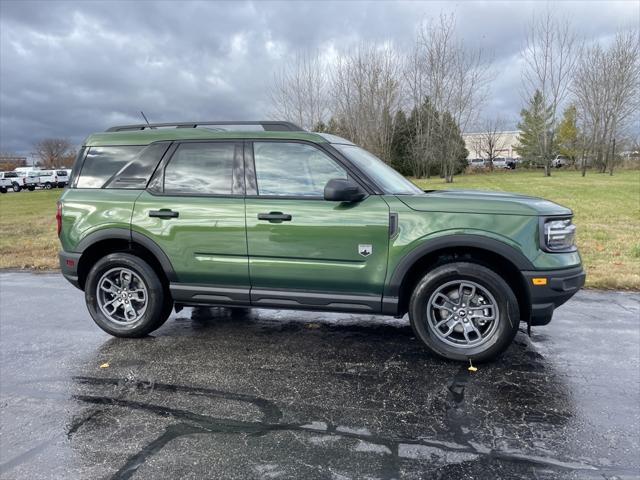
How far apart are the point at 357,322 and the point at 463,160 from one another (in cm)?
4542

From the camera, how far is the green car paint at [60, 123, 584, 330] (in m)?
3.72

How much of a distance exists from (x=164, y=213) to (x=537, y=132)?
46.7 meters

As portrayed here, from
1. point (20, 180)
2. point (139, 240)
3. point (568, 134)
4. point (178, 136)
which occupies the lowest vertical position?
point (139, 240)

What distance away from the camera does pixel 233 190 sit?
4.22 meters

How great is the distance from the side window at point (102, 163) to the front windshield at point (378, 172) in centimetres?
204

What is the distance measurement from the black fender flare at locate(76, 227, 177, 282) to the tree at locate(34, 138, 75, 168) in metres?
85.0

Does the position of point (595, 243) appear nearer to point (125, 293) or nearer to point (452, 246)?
point (452, 246)

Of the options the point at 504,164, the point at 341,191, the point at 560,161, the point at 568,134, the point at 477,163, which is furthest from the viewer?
the point at 504,164

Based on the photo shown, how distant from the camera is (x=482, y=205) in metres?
3.77

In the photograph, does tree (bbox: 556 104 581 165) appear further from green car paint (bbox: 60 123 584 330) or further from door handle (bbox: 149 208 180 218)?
door handle (bbox: 149 208 180 218)

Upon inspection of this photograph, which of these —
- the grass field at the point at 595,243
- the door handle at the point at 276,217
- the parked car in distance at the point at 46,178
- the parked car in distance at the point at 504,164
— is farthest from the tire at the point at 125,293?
the parked car in distance at the point at 504,164

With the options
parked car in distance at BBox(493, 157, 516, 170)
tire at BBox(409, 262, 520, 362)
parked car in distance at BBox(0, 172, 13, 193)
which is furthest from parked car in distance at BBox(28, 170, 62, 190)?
parked car in distance at BBox(493, 157, 516, 170)

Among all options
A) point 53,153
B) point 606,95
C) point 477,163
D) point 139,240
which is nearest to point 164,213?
point 139,240

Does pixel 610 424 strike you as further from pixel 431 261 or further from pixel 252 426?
pixel 252 426
